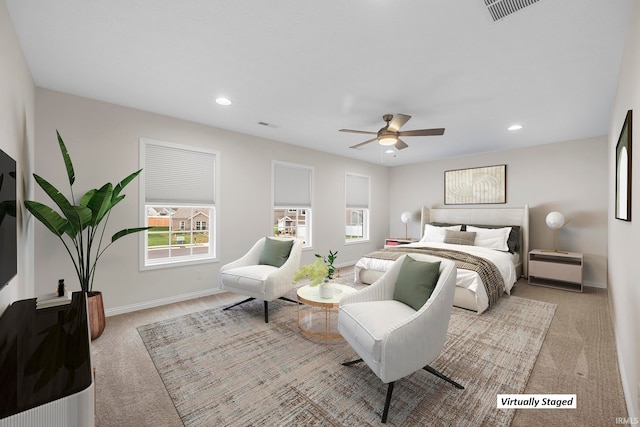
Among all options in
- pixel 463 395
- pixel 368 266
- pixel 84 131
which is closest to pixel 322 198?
pixel 368 266

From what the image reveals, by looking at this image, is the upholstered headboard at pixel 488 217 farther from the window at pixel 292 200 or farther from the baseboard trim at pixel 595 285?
the window at pixel 292 200

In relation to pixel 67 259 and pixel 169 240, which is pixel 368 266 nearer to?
pixel 169 240

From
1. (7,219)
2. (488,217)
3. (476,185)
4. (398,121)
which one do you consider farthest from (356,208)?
(7,219)

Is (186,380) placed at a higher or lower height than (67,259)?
lower

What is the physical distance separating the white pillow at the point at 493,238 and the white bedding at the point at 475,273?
20cm

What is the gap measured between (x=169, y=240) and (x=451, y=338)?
3.73 metres

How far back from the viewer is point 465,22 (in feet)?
6.12

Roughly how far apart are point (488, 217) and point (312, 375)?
4922 millimetres

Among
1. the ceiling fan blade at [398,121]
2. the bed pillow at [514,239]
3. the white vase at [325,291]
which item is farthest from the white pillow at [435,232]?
the white vase at [325,291]

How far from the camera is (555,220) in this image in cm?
449

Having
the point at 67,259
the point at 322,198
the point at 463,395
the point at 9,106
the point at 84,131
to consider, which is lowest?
the point at 463,395

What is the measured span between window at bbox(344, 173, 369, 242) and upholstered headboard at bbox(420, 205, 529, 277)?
1331mm

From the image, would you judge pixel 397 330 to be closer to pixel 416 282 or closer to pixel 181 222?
pixel 416 282

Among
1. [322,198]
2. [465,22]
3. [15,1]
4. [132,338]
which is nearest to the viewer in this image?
[15,1]
